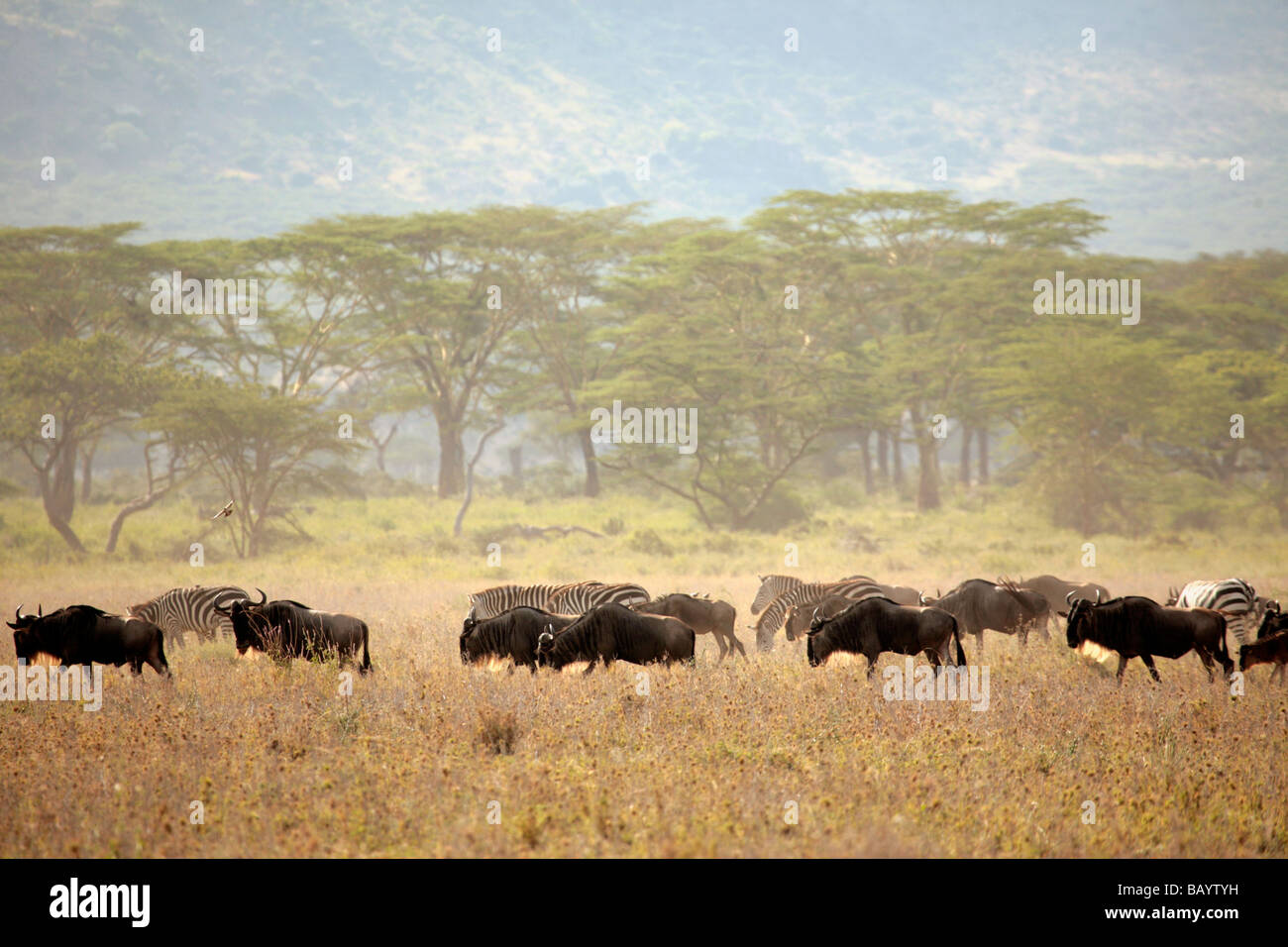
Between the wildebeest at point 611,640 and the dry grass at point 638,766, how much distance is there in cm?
22

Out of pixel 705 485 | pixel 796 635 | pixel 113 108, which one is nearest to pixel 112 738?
pixel 796 635

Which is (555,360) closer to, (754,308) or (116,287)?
(754,308)

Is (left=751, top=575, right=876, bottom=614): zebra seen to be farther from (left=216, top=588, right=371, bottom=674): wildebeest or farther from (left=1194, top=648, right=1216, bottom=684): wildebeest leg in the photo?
(left=216, top=588, right=371, bottom=674): wildebeest

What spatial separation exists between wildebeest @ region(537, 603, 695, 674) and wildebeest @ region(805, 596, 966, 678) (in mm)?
1366

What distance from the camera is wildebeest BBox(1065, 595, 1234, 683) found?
8.26 meters

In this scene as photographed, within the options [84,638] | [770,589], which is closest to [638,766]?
[84,638]

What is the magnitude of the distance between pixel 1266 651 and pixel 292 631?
867 centimetres

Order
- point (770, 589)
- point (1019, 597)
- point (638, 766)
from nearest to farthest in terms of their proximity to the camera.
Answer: point (638, 766) < point (1019, 597) < point (770, 589)

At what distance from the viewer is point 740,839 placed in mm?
4934

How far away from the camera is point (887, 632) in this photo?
8125 millimetres

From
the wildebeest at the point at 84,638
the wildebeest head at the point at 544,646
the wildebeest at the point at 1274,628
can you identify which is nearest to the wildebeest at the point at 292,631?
the wildebeest at the point at 84,638

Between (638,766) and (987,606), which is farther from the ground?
(987,606)

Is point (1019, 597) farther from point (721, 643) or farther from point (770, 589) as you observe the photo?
point (770, 589)
